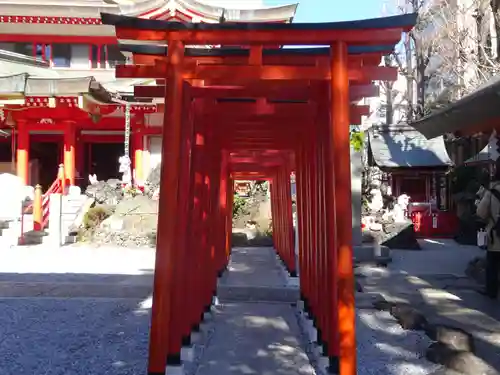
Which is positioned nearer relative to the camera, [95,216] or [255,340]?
[255,340]

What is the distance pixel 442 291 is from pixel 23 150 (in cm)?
1457

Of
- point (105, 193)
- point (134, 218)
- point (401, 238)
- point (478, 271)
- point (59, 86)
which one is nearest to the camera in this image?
point (478, 271)

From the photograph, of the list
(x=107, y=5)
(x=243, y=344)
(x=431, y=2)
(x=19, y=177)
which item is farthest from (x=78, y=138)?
(x=243, y=344)

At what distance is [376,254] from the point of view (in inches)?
456

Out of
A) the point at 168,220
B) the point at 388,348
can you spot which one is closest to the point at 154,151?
the point at 388,348

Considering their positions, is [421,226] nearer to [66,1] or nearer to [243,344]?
[243,344]

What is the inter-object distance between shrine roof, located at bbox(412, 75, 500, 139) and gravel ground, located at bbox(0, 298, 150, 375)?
4.61 m

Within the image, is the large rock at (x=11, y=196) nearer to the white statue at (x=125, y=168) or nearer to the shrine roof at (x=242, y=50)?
the white statue at (x=125, y=168)

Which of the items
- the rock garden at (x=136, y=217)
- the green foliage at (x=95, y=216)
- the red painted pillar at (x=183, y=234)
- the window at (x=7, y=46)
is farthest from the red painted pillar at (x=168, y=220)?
the window at (x=7, y=46)

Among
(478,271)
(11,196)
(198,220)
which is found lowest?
(478,271)

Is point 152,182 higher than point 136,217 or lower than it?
higher

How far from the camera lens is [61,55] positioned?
21609 millimetres

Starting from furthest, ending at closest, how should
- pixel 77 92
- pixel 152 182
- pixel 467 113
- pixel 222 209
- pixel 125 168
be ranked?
pixel 152 182, pixel 125 168, pixel 77 92, pixel 222 209, pixel 467 113

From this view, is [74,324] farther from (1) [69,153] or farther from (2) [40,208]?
(1) [69,153]
